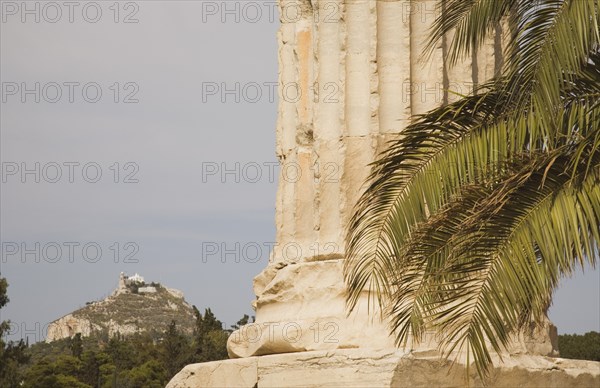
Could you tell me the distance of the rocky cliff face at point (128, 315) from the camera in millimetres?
57781

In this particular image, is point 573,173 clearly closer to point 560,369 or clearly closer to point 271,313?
point 560,369

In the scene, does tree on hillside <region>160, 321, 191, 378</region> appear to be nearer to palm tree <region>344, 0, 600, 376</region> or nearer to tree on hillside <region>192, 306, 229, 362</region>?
tree on hillside <region>192, 306, 229, 362</region>

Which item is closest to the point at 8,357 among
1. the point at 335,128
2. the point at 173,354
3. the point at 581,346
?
the point at 173,354

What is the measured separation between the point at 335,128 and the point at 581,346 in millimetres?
29578

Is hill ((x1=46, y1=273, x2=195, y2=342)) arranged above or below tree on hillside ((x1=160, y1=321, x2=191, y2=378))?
above

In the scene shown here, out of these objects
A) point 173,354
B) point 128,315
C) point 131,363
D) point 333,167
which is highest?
point 128,315

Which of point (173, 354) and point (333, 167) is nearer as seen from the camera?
point (333, 167)

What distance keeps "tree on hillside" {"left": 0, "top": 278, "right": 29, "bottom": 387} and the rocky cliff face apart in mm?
21873

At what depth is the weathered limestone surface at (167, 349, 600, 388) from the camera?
8289 mm

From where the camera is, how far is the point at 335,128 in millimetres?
9641

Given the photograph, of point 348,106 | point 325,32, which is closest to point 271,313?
point 348,106

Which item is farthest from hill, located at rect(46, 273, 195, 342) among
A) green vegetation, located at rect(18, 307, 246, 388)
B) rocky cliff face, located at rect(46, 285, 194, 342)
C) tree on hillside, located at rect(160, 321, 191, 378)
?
tree on hillside, located at rect(160, 321, 191, 378)

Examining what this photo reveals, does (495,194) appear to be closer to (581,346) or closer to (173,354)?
(173,354)

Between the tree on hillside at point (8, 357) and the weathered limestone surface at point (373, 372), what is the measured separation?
24271 mm
